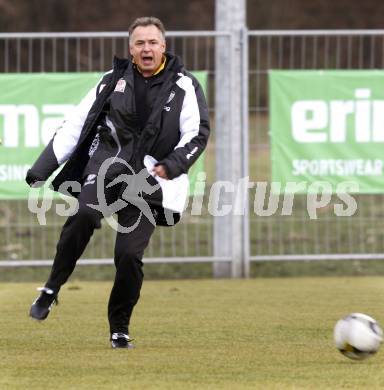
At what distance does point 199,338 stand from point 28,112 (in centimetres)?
429

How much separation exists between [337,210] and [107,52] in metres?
3.06

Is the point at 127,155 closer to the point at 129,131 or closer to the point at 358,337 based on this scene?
the point at 129,131

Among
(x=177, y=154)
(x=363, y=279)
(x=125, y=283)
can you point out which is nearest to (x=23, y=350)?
(x=125, y=283)

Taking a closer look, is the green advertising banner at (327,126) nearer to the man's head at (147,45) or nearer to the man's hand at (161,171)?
the man's head at (147,45)

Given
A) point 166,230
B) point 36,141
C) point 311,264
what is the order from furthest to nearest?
point 311,264 → point 166,230 → point 36,141

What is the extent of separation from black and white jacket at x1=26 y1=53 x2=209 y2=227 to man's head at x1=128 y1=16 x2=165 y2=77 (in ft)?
0.32

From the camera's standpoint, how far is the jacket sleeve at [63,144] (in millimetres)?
8289

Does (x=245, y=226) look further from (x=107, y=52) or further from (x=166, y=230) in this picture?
(x=107, y=52)

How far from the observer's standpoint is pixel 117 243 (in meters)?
8.20

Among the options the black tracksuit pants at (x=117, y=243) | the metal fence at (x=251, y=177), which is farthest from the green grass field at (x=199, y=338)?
the metal fence at (x=251, y=177)

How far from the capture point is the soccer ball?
24.7 feet

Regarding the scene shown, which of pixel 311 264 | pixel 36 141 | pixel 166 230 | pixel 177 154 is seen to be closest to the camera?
pixel 177 154

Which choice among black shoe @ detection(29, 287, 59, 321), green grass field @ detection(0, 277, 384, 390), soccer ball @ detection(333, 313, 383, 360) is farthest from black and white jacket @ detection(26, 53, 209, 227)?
soccer ball @ detection(333, 313, 383, 360)

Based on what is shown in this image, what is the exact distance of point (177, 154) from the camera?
8039 mm
